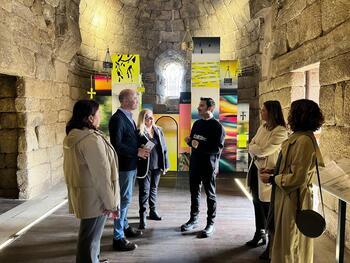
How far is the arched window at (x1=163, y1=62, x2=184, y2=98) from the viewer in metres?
9.42

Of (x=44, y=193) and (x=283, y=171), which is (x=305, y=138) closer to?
(x=283, y=171)

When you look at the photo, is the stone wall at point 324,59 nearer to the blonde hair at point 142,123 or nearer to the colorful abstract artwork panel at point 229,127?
the blonde hair at point 142,123

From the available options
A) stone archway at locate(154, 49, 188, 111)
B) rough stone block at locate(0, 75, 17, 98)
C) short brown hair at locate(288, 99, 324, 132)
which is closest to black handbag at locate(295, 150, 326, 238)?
short brown hair at locate(288, 99, 324, 132)

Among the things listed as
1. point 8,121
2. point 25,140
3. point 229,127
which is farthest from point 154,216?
point 229,127

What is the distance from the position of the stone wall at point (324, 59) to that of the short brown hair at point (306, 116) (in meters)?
0.95

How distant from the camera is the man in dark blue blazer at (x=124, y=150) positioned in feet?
9.57

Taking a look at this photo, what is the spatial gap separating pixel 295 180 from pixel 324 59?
169 cm

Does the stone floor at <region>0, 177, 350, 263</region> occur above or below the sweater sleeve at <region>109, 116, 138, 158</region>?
below

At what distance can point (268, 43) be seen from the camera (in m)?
5.05

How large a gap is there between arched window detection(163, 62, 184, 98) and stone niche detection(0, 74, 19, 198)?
5.26m

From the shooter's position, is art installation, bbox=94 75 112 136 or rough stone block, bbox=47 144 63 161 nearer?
rough stone block, bbox=47 144 63 161

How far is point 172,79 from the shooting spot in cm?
951

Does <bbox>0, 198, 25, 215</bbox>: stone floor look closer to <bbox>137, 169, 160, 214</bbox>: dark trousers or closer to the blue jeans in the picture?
<bbox>137, 169, 160, 214</bbox>: dark trousers

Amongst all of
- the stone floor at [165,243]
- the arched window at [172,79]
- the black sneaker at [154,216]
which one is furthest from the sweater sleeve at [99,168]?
the arched window at [172,79]
